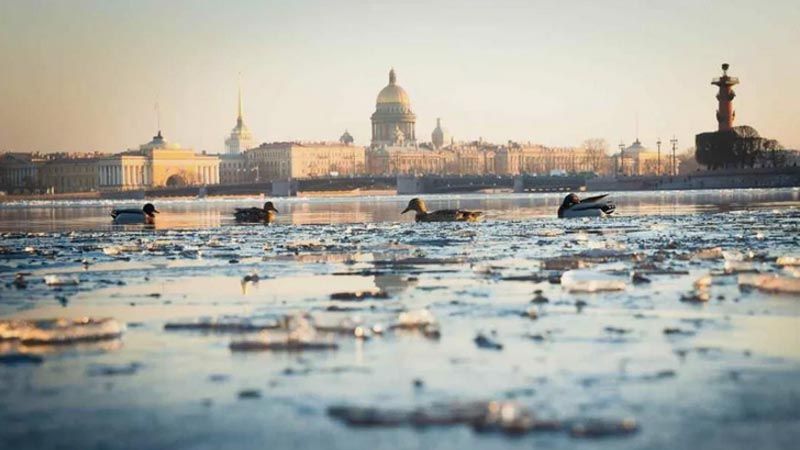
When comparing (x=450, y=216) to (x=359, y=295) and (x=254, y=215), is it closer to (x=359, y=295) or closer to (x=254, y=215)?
(x=254, y=215)

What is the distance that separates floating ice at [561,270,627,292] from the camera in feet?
38.3

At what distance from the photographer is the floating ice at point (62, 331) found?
8.83 m

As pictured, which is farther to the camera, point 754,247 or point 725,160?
point 725,160

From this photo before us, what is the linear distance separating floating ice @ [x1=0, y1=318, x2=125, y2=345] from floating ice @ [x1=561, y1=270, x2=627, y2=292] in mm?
4260

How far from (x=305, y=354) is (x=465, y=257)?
28.9 ft

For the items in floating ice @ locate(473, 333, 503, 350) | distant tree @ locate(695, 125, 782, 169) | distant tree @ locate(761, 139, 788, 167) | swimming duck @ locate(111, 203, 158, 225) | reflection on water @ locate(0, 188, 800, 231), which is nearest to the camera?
floating ice @ locate(473, 333, 503, 350)

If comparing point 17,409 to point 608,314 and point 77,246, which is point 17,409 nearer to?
point 608,314

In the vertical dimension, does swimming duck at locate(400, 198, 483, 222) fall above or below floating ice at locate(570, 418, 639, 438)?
above

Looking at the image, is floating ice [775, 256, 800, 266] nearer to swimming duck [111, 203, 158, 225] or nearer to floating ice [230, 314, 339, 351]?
floating ice [230, 314, 339, 351]

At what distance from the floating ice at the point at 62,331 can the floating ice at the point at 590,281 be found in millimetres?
4260

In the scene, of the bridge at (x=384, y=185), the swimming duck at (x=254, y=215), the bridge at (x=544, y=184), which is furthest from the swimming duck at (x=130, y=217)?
the bridge at (x=544, y=184)

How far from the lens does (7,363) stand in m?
8.02

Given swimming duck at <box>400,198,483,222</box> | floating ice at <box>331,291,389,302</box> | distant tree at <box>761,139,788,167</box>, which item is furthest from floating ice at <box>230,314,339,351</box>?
distant tree at <box>761,139,788,167</box>

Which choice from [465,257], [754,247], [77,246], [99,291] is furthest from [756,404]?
[77,246]
